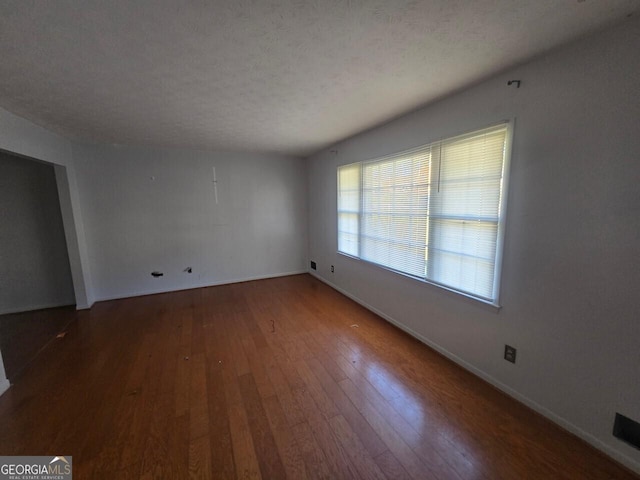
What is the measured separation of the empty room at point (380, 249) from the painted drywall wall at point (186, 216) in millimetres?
483

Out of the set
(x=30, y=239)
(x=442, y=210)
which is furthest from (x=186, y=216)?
(x=442, y=210)

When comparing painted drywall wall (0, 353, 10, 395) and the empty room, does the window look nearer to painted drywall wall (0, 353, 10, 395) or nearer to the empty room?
the empty room

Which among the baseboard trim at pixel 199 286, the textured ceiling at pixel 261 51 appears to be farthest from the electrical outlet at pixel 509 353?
the baseboard trim at pixel 199 286

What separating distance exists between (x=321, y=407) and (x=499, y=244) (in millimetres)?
1779

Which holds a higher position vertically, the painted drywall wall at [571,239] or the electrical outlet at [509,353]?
the painted drywall wall at [571,239]

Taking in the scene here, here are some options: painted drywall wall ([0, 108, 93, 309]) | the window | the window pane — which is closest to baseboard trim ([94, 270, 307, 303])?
painted drywall wall ([0, 108, 93, 309])

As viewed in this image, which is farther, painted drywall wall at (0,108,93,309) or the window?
painted drywall wall at (0,108,93,309)

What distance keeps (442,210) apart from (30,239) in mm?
5417

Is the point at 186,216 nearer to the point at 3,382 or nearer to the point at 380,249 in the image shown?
the point at 3,382

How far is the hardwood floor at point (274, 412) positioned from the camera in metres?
1.40

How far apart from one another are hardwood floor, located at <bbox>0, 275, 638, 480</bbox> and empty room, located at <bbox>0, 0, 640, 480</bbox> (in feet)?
0.05

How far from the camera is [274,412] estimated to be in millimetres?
1759

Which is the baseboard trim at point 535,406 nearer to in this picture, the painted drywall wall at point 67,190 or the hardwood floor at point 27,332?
the hardwood floor at point 27,332

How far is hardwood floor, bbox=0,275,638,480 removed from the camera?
1.40m
